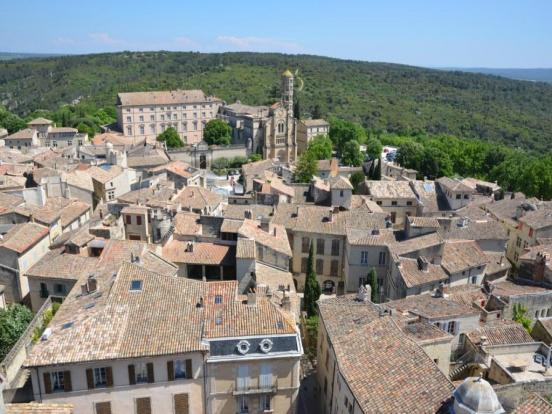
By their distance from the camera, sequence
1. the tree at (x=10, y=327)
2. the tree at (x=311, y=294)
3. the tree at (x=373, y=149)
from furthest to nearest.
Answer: the tree at (x=373, y=149) → the tree at (x=311, y=294) → the tree at (x=10, y=327)

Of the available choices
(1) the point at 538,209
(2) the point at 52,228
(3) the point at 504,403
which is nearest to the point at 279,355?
(3) the point at 504,403

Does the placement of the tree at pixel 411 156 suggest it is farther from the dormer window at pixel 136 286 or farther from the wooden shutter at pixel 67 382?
the wooden shutter at pixel 67 382

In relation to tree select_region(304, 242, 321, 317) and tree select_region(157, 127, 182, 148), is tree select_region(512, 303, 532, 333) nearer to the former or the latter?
tree select_region(304, 242, 321, 317)

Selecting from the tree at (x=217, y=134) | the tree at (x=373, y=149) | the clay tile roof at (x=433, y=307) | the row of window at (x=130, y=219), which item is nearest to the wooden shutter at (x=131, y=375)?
the clay tile roof at (x=433, y=307)

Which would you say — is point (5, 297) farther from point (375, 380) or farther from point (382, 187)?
point (382, 187)

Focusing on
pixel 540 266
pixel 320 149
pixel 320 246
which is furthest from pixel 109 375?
pixel 320 149

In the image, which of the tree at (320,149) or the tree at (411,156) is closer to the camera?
the tree at (411,156)
